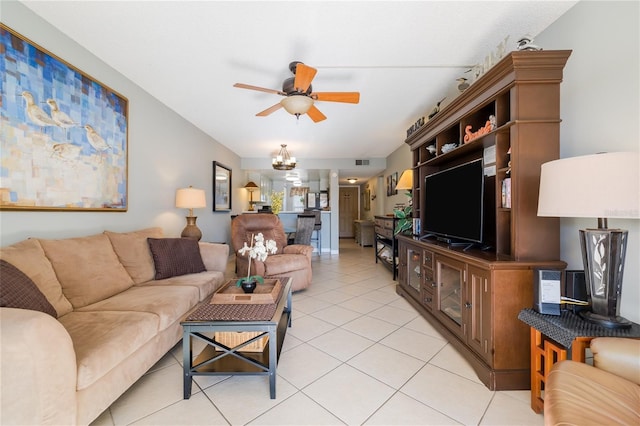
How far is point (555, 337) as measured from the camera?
1.19 metres

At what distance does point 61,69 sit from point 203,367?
2.46m

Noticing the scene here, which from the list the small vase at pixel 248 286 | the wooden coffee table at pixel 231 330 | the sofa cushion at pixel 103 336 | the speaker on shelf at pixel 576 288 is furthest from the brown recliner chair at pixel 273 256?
the speaker on shelf at pixel 576 288

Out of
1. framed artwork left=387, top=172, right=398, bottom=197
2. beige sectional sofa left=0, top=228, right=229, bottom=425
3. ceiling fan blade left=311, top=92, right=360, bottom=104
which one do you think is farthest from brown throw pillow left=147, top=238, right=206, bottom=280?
framed artwork left=387, top=172, right=398, bottom=197

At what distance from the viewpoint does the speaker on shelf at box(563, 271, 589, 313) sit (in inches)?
52.9

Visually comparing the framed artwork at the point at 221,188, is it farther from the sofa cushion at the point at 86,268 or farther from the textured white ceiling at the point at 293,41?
the sofa cushion at the point at 86,268

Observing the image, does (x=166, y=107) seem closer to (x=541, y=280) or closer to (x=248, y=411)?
(x=248, y=411)

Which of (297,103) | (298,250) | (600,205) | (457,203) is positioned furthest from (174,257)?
(600,205)

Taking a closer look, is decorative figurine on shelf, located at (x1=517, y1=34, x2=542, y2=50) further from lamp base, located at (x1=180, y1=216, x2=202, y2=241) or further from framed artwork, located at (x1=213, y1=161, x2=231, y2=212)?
framed artwork, located at (x1=213, y1=161, x2=231, y2=212)

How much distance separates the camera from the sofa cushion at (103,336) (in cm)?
114

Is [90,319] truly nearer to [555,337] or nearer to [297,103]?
[297,103]

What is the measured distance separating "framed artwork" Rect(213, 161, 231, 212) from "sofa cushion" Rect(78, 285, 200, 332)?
301cm

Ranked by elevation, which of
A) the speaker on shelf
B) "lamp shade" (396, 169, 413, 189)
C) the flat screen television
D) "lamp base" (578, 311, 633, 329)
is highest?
"lamp shade" (396, 169, 413, 189)

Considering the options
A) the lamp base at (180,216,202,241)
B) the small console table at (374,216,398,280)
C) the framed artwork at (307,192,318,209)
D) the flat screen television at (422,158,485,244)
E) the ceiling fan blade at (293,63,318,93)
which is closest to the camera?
the ceiling fan blade at (293,63,318,93)

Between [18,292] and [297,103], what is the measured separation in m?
2.13
